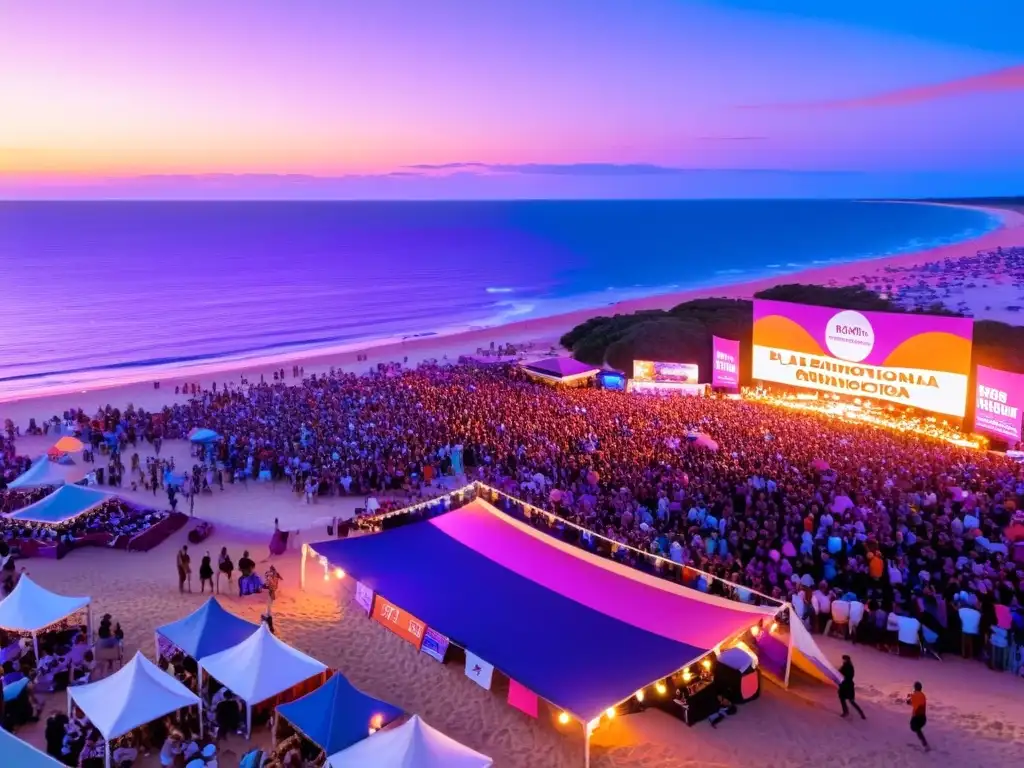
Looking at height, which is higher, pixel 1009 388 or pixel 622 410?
pixel 1009 388

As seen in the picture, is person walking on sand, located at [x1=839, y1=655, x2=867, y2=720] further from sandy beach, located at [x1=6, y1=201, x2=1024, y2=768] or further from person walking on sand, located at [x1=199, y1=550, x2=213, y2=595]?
person walking on sand, located at [x1=199, y1=550, x2=213, y2=595]

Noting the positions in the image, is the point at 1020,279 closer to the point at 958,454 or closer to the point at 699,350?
the point at 699,350

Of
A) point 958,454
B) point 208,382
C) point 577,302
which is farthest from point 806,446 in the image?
point 577,302

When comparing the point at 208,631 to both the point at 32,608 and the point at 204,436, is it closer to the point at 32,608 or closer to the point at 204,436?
the point at 32,608

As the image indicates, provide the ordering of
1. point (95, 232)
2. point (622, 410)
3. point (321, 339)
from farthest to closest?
point (95, 232)
point (321, 339)
point (622, 410)

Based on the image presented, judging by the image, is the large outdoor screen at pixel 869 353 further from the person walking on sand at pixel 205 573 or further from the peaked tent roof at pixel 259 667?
the peaked tent roof at pixel 259 667

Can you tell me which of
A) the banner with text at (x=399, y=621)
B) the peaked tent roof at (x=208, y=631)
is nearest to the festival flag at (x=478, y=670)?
the banner with text at (x=399, y=621)

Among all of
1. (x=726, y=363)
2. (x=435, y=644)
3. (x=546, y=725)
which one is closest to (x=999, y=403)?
(x=726, y=363)
